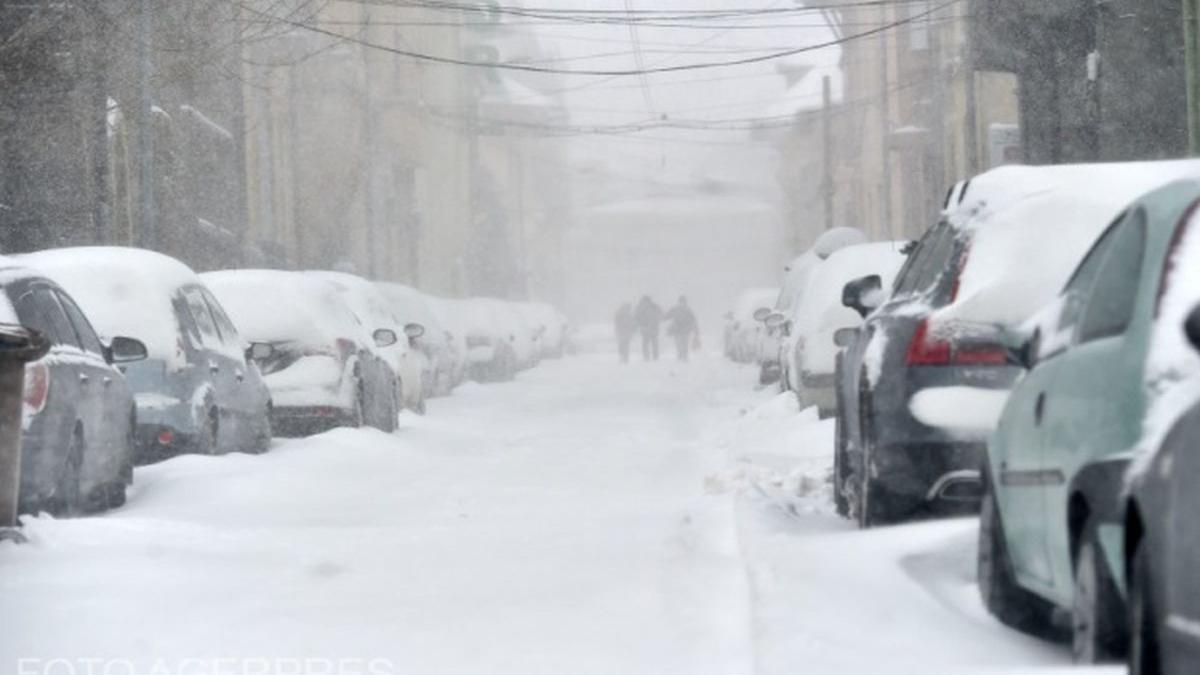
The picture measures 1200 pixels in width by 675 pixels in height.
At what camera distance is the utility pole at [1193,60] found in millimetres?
21141

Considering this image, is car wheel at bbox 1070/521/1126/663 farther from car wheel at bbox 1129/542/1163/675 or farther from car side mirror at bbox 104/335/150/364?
car side mirror at bbox 104/335/150/364

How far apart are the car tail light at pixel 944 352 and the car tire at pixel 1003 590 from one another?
1581mm

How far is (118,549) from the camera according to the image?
1012cm

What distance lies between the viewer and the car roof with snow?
9359 mm

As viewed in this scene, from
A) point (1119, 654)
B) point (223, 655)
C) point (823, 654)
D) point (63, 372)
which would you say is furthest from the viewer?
point (63, 372)

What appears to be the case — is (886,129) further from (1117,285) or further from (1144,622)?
(1144,622)

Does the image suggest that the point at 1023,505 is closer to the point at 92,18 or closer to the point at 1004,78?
the point at 92,18

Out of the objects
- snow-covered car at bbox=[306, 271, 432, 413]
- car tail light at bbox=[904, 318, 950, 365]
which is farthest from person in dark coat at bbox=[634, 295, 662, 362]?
car tail light at bbox=[904, 318, 950, 365]

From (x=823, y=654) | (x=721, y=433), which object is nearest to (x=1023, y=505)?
(x=823, y=654)

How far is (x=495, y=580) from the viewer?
362 inches

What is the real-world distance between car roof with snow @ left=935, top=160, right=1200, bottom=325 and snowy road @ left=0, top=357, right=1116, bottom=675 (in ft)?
2.92

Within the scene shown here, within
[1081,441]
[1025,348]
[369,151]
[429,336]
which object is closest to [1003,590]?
[1025,348]

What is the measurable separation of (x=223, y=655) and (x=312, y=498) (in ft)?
22.5

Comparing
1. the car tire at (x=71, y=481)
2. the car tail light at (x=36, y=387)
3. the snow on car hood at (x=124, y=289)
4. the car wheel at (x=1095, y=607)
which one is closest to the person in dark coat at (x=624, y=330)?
the snow on car hood at (x=124, y=289)
